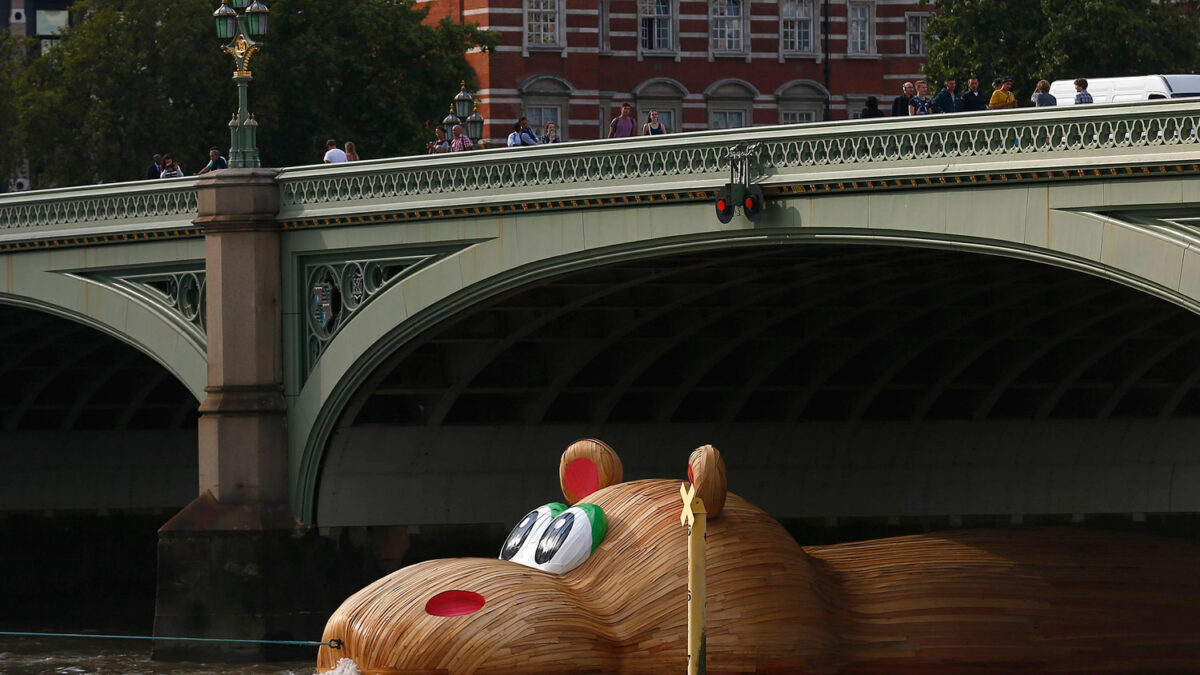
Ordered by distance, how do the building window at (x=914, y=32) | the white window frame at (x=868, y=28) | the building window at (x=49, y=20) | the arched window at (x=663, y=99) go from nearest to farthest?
the arched window at (x=663, y=99) < the white window frame at (x=868, y=28) < the building window at (x=914, y=32) < the building window at (x=49, y=20)

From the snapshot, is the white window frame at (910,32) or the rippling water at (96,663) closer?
the rippling water at (96,663)

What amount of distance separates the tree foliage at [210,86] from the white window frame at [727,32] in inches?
382

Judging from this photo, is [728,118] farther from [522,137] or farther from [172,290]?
[172,290]

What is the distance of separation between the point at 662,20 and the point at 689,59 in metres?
1.26

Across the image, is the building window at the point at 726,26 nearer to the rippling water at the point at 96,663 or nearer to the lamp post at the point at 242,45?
the rippling water at the point at 96,663

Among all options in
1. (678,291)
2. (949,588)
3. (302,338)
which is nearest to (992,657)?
(949,588)

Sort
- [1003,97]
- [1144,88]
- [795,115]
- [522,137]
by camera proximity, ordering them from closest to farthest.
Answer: [1003,97], [522,137], [1144,88], [795,115]

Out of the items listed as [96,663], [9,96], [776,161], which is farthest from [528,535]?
[9,96]

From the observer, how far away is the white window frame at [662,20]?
67938 mm

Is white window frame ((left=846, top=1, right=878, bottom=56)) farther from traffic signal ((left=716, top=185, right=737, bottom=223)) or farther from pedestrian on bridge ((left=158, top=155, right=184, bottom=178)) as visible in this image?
traffic signal ((left=716, top=185, right=737, bottom=223))

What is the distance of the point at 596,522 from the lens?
22.1 meters

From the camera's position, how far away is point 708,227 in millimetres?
27234

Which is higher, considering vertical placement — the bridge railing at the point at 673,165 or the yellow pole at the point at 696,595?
the bridge railing at the point at 673,165

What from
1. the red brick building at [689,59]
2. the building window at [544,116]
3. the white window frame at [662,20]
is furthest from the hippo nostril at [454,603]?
the white window frame at [662,20]
